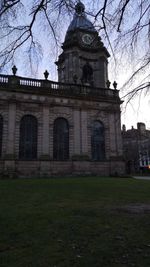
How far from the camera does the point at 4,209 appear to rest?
26.3ft

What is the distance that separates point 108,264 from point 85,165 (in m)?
23.8

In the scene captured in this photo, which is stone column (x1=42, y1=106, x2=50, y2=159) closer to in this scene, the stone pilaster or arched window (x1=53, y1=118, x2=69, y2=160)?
the stone pilaster

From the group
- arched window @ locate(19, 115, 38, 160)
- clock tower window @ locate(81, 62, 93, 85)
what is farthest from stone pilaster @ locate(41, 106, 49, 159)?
clock tower window @ locate(81, 62, 93, 85)

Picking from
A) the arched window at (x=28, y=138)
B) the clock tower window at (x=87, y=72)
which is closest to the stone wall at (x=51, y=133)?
the arched window at (x=28, y=138)

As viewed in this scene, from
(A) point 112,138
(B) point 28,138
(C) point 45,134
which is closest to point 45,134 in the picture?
(C) point 45,134

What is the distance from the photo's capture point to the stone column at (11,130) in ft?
83.3

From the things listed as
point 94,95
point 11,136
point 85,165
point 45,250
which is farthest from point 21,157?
point 45,250

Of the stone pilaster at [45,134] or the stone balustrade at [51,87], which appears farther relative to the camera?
the stone balustrade at [51,87]

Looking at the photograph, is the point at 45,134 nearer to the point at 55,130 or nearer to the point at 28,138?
the point at 55,130

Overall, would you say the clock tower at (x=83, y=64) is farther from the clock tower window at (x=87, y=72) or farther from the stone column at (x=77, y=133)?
the stone column at (x=77, y=133)

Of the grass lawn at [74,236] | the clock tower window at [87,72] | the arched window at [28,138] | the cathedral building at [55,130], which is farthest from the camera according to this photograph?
the clock tower window at [87,72]

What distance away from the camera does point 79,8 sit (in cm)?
661

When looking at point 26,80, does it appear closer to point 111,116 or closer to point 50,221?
point 111,116

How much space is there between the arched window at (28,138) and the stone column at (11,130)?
39.4 inches
